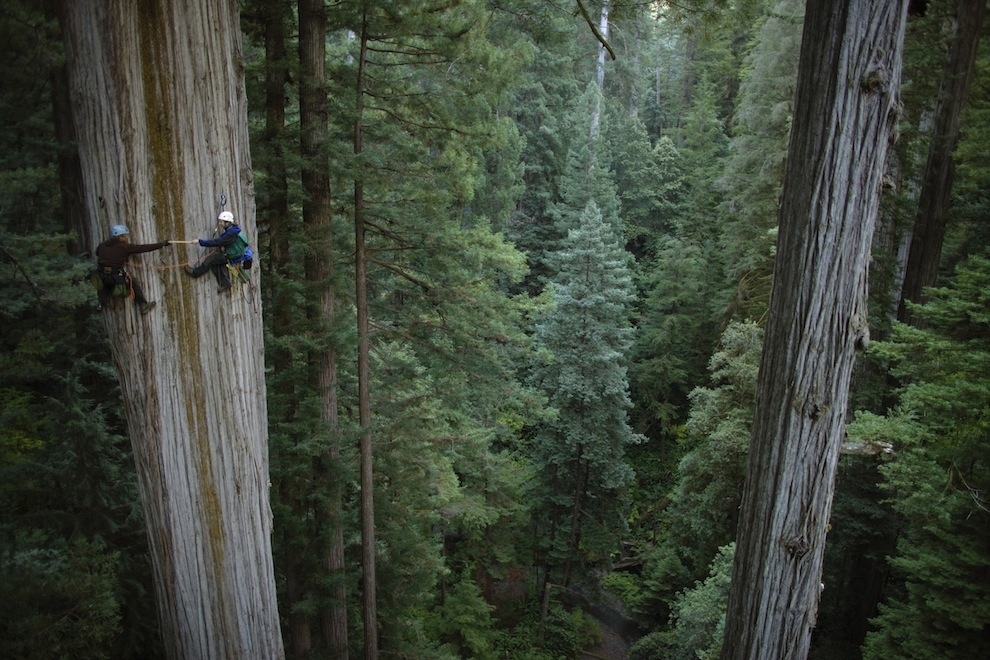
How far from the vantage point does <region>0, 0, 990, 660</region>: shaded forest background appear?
613 centimetres

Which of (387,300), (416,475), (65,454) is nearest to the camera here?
(65,454)

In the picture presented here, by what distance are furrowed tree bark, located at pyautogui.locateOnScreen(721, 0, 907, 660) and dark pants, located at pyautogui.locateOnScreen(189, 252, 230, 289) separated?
9.37ft

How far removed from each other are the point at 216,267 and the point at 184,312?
0.91ft

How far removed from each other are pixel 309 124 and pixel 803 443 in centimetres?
553

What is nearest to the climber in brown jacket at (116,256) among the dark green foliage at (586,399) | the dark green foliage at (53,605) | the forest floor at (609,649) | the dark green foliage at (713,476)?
the dark green foliage at (53,605)

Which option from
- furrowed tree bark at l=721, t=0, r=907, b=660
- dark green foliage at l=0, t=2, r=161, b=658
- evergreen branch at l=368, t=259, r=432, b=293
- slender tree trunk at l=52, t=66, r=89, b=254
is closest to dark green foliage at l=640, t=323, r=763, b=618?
evergreen branch at l=368, t=259, r=432, b=293

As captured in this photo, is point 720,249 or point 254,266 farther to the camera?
point 720,249

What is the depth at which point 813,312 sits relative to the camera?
292cm

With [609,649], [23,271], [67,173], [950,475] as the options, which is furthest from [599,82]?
[23,271]

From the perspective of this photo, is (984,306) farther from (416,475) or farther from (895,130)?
(416,475)

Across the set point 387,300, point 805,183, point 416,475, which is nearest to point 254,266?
point 805,183

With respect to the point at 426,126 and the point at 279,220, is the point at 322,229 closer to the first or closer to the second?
the point at 279,220

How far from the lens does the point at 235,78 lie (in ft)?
9.98

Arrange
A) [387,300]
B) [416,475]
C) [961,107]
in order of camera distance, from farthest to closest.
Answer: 1. [961,107]
2. [416,475]
3. [387,300]
